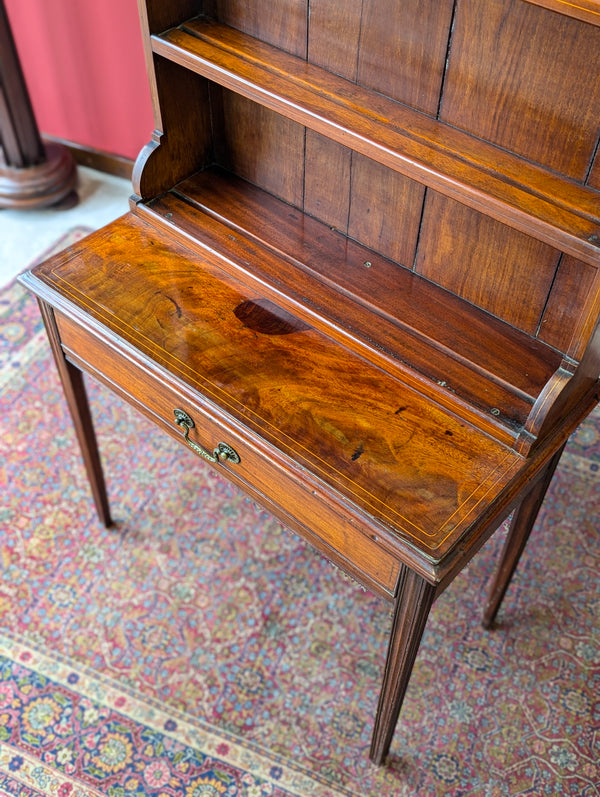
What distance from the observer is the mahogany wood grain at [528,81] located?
133 centimetres

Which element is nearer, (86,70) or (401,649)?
(401,649)

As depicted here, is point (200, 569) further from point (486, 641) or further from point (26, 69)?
point (26, 69)

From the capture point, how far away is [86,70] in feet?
10.6

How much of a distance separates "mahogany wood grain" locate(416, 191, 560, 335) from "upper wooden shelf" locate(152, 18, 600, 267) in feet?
0.61

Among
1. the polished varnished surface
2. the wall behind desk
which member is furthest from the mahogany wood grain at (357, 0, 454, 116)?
the wall behind desk

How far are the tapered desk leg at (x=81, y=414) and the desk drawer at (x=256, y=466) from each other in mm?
70

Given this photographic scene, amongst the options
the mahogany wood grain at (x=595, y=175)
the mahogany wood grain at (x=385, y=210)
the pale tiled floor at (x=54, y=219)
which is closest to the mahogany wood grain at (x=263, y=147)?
the mahogany wood grain at (x=385, y=210)

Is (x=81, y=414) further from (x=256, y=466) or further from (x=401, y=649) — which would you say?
(x=401, y=649)

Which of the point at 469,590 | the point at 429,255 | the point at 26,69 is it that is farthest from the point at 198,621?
the point at 26,69

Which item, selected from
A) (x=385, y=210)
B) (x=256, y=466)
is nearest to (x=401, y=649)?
(x=256, y=466)

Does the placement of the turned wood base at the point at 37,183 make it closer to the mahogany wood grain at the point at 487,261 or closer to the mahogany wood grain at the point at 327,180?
the mahogany wood grain at the point at 327,180

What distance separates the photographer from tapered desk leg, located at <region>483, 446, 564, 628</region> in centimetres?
188

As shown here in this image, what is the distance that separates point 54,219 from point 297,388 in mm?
2155

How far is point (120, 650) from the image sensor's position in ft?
7.36
